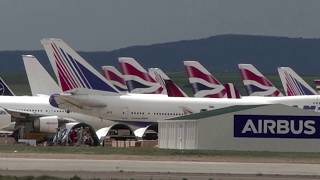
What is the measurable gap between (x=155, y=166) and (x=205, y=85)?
230ft

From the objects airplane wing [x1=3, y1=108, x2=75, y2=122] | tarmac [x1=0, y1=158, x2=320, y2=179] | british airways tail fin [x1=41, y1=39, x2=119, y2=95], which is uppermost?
british airways tail fin [x1=41, y1=39, x2=119, y2=95]

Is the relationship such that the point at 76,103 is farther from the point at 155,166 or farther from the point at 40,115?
the point at 155,166

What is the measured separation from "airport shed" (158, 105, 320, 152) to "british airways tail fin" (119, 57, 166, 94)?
42252 millimetres

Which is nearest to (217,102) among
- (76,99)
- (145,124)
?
(145,124)

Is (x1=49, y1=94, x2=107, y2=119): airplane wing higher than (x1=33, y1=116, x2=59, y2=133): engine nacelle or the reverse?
higher

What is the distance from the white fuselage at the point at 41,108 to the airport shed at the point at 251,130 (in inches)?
834

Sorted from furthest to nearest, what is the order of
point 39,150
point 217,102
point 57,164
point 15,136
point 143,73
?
point 143,73 → point 217,102 → point 15,136 → point 39,150 → point 57,164

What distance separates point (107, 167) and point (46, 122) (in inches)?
1799

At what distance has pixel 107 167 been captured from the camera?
153ft

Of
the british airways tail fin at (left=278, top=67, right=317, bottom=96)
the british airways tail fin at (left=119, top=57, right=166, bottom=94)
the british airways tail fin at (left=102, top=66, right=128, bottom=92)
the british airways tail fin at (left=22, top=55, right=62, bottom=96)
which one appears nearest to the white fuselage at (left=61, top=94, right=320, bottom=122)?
the british airways tail fin at (left=119, top=57, right=166, bottom=94)

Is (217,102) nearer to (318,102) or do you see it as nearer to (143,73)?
(318,102)

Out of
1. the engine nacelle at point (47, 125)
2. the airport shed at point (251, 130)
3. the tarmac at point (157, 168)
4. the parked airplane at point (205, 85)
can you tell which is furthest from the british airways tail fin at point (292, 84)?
the tarmac at point (157, 168)

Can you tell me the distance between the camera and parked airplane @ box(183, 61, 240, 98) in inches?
4532

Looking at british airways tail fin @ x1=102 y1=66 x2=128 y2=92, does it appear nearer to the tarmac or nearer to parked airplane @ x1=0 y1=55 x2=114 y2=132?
parked airplane @ x1=0 y1=55 x2=114 y2=132
